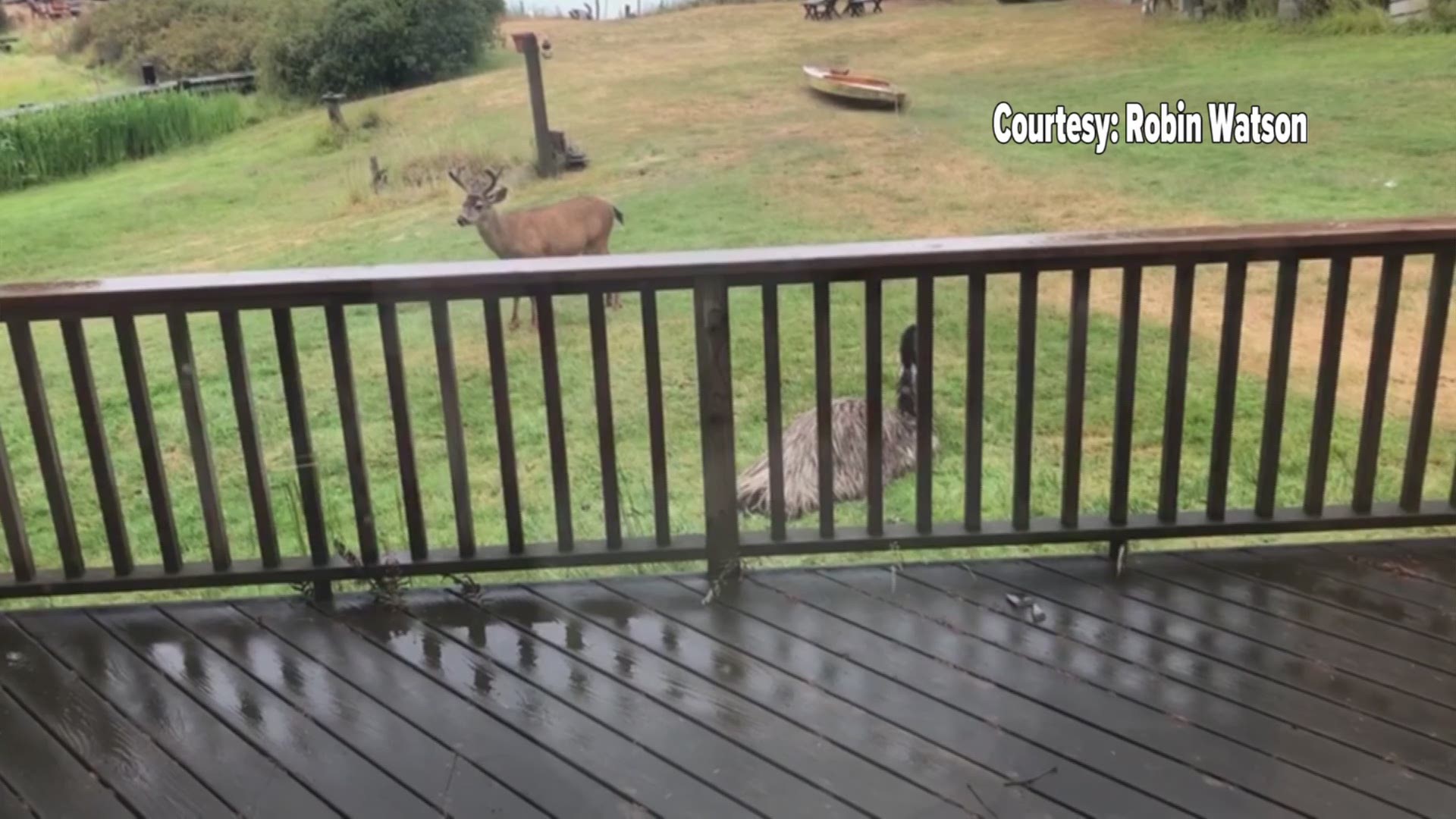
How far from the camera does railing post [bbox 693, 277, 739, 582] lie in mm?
2367

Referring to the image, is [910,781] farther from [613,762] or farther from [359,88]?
[359,88]

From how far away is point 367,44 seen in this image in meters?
5.10

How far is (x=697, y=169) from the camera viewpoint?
19.0 ft

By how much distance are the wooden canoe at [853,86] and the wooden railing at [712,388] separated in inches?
148

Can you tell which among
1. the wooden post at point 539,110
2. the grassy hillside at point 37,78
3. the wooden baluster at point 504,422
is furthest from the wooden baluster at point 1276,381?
the grassy hillside at point 37,78

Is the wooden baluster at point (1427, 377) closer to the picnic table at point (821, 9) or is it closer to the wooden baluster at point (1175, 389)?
the wooden baluster at point (1175, 389)

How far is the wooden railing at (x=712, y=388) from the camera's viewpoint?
7.52 ft

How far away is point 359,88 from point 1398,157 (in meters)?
4.46

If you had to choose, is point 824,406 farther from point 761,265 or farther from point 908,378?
point 908,378

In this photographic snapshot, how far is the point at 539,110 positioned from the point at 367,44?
809 millimetres

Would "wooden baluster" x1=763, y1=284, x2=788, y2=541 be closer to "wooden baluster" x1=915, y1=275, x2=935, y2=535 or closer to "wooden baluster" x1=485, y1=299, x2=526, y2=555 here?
"wooden baluster" x1=915, y1=275, x2=935, y2=535

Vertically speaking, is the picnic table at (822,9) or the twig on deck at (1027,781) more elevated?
the picnic table at (822,9)

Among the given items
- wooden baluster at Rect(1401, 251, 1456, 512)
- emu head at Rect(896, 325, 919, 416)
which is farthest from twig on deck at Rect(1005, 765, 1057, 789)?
emu head at Rect(896, 325, 919, 416)

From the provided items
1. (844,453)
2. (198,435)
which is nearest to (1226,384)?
(844,453)
